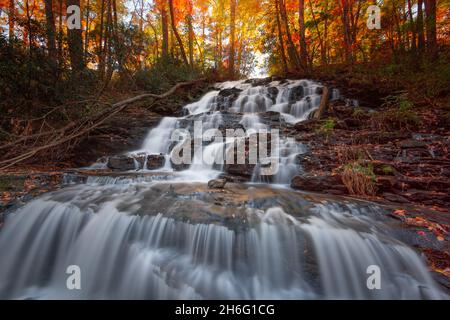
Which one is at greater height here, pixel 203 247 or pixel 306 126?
pixel 306 126

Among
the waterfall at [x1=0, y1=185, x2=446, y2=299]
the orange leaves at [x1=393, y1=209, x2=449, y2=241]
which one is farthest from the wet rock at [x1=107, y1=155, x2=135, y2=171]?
the orange leaves at [x1=393, y1=209, x2=449, y2=241]

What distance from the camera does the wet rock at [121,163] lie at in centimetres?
610

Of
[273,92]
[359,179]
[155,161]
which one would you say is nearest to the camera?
[359,179]

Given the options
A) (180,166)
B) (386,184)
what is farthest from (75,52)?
(386,184)

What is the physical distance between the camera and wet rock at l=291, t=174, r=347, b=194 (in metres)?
4.29

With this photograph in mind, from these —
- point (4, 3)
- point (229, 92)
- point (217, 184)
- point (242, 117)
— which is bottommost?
point (217, 184)

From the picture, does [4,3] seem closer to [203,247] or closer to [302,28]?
[302,28]

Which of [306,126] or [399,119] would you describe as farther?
[306,126]

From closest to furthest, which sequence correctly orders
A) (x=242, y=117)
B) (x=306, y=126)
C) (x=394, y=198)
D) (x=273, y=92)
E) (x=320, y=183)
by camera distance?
(x=394, y=198)
(x=320, y=183)
(x=306, y=126)
(x=242, y=117)
(x=273, y=92)

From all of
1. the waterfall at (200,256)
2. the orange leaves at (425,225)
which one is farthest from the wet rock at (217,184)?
the orange leaves at (425,225)

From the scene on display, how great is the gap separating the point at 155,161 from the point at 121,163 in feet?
2.92

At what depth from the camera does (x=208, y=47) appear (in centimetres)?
2400

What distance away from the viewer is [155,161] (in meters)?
6.44
